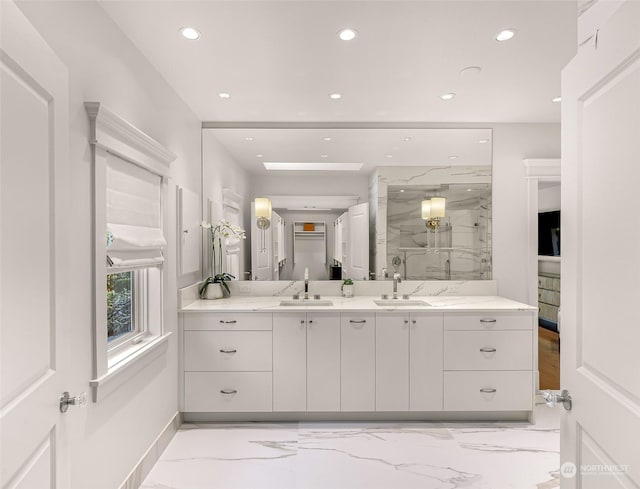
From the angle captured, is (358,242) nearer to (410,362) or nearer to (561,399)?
(410,362)

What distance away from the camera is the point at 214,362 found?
2709 millimetres

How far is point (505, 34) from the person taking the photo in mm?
1925

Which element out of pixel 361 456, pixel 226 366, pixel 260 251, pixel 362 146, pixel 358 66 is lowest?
pixel 361 456

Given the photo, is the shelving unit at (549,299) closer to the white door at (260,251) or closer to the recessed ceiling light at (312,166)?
the recessed ceiling light at (312,166)

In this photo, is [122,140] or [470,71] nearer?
[122,140]

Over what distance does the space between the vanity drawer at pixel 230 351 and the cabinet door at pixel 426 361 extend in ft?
3.43

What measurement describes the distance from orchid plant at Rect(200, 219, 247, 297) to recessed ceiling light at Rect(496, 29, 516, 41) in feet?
7.52

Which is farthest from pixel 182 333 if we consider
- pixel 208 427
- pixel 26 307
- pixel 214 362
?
pixel 26 307

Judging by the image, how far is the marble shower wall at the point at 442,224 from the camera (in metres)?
3.28

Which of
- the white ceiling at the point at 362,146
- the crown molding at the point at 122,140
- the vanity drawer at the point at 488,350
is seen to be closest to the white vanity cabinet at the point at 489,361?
the vanity drawer at the point at 488,350

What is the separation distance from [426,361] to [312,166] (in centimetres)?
186

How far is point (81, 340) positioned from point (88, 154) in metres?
0.77

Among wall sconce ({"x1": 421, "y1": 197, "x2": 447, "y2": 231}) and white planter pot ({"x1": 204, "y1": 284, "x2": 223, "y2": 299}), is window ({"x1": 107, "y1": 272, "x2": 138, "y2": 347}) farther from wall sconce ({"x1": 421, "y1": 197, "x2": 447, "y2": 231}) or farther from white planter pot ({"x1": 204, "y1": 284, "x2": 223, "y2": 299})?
wall sconce ({"x1": 421, "y1": 197, "x2": 447, "y2": 231})

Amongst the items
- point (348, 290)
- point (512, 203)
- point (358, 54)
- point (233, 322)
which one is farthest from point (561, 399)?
point (512, 203)
